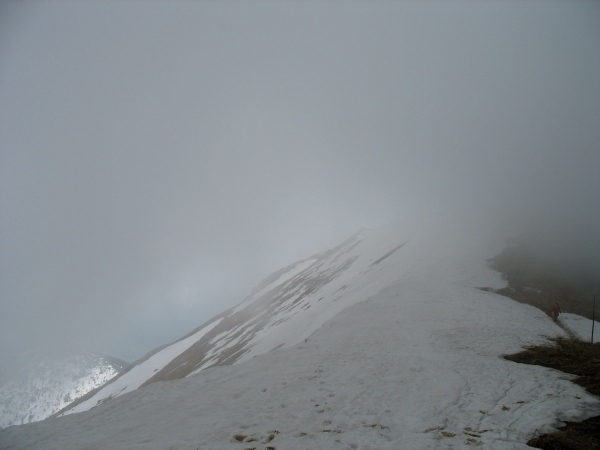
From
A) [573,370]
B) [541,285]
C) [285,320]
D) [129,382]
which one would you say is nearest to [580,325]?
[541,285]

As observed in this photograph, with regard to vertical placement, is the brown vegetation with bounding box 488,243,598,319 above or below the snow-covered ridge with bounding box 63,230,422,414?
below

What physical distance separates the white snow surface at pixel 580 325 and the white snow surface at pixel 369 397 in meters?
1.18

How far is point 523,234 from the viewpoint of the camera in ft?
152

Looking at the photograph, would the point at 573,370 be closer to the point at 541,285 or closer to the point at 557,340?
the point at 557,340

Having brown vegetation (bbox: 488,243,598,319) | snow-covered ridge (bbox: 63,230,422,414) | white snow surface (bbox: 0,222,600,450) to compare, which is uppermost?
white snow surface (bbox: 0,222,600,450)

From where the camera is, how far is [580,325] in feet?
67.1

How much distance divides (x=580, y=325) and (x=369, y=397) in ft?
62.2

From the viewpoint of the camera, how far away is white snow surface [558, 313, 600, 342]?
18.6 metres

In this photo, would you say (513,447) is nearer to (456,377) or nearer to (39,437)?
(456,377)

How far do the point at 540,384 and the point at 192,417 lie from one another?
44.6ft

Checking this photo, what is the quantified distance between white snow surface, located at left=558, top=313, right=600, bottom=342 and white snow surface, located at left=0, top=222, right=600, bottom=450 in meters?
1.18

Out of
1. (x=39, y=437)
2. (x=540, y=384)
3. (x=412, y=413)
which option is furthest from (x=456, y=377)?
(x=39, y=437)

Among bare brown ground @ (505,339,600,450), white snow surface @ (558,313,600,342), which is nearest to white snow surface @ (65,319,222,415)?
bare brown ground @ (505,339,600,450)

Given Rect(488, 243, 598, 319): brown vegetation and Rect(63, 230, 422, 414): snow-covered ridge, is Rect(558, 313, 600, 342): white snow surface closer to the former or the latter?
Rect(488, 243, 598, 319): brown vegetation
